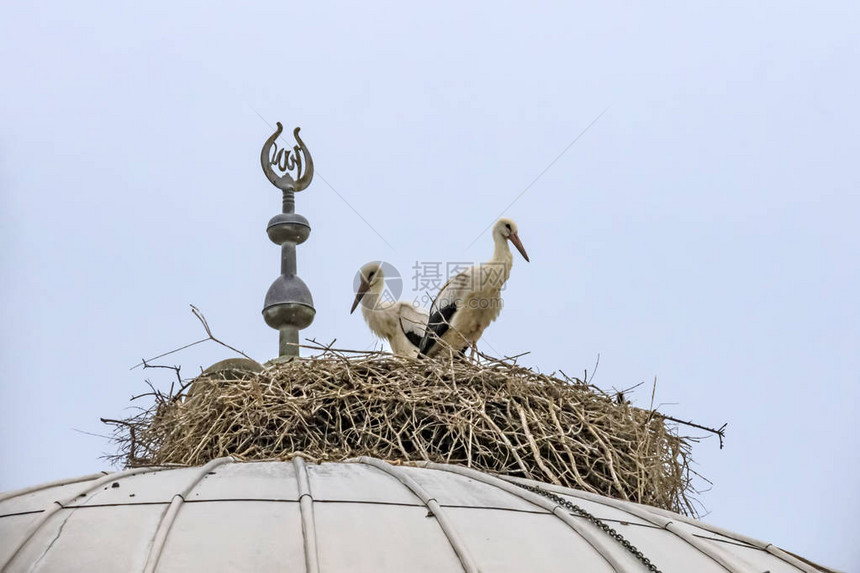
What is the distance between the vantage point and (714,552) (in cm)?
657

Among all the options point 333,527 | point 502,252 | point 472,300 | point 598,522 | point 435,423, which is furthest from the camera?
point 502,252

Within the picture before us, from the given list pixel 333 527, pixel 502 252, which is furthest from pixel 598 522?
pixel 502 252

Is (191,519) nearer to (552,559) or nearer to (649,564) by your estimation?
(552,559)

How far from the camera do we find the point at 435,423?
7.73 metres

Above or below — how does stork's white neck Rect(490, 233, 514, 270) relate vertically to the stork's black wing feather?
above

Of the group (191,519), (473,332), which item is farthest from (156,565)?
(473,332)

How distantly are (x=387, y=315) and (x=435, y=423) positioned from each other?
4.32 meters

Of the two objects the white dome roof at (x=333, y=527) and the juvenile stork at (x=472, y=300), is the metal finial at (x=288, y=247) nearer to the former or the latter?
the juvenile stork at (x=472, y=300)

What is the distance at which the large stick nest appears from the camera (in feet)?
25.0

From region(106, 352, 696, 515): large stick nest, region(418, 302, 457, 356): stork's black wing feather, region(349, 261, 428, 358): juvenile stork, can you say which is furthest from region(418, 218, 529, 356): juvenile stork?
region(106, 352, 696, 515): large stick nest

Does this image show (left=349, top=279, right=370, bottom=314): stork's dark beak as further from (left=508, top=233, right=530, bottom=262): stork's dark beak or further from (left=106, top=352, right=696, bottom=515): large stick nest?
(left=106, top=352, right=696, bottom=515): large stick nest

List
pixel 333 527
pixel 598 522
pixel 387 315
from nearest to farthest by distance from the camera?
pixel 333 527
pixel 598 522
pixel 387 315

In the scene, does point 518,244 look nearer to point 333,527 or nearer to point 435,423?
point 435,423

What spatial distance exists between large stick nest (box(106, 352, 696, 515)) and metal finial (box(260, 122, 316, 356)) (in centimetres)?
271
